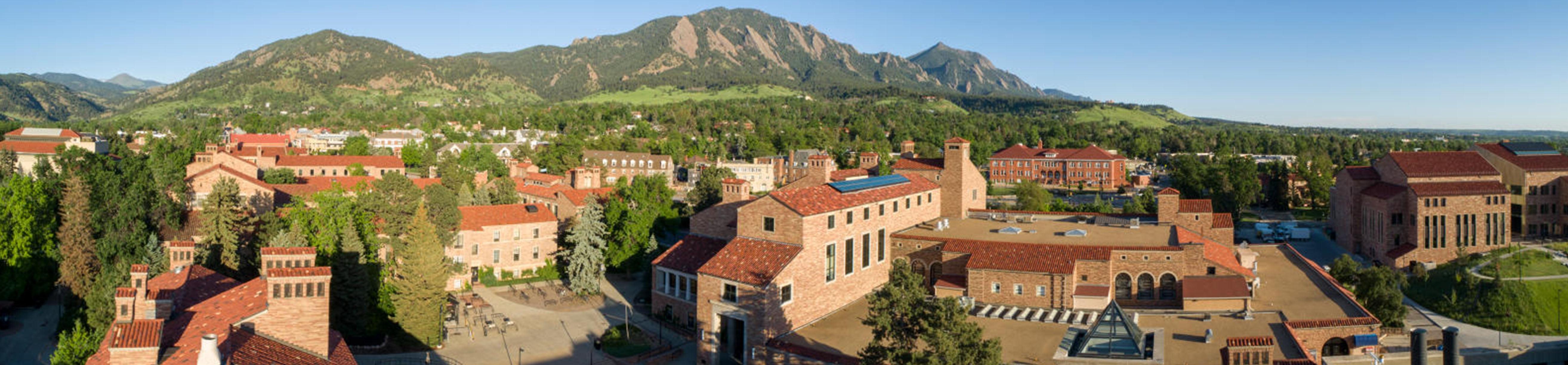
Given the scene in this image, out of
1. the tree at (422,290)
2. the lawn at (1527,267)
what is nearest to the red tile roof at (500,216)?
the tree at (422,290)

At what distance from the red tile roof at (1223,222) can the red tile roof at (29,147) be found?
254 feet

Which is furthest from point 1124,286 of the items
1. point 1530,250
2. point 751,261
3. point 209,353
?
point 1530,250

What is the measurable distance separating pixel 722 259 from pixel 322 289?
1364 centimetres

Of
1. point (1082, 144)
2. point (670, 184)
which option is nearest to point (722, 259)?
point (670, 184)

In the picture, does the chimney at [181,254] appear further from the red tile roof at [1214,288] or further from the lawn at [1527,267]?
the lawn at [1527,267]

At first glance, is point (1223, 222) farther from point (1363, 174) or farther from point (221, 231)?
point (221, 231)

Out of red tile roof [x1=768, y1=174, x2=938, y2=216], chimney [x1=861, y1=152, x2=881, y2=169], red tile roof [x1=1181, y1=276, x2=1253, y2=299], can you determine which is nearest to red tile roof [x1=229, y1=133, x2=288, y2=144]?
chimney [x1=861, y1=152, x2=881, y2=169]

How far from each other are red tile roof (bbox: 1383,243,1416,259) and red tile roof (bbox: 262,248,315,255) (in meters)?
55.1

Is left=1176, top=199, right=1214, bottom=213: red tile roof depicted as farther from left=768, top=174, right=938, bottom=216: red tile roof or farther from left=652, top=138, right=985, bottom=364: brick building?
left=768, top=174, right=938, bottom=216: red tile roof

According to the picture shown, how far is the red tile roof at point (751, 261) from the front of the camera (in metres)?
27.2

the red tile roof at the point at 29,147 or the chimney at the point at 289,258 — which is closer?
the chimney at the point at 289,258

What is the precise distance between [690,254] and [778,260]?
809cm

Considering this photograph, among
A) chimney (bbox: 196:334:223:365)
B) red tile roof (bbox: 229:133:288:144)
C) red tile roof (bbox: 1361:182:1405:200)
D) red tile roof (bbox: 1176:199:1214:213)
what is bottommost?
chimney (bbox: 196:334:223:365)

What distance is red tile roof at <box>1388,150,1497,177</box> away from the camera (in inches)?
1935
